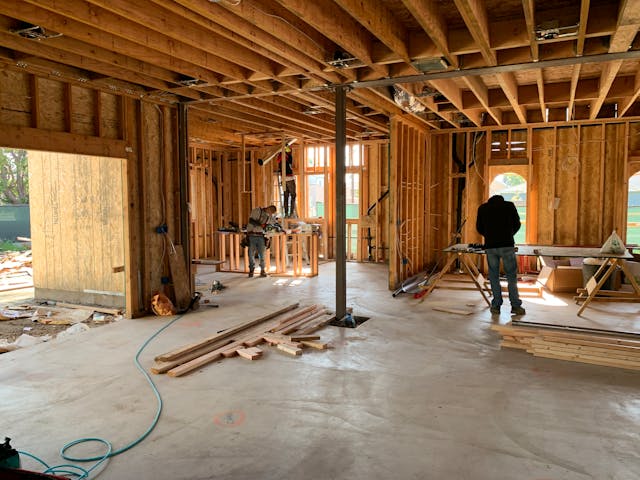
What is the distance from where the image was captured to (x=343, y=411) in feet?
12.1

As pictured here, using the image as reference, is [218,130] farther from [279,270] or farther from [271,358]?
[271,358]

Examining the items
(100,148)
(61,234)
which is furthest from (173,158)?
(61,234)

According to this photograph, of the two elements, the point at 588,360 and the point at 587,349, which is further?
the point at 587,349

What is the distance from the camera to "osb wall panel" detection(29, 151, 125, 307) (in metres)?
Result: 7.18

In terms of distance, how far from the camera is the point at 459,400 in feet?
12.7

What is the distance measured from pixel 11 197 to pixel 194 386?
2250 cm

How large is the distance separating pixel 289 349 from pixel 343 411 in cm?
155

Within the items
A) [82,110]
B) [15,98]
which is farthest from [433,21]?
[15,98]

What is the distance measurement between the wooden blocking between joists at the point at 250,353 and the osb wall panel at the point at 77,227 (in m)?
2.95

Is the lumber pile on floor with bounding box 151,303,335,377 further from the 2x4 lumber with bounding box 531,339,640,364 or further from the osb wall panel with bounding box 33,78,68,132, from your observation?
the osb wall panel with bounding box 33,78,68,132

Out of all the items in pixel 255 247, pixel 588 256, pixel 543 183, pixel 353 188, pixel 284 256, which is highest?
pixel 353 188

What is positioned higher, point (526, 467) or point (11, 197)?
point (11, 197)

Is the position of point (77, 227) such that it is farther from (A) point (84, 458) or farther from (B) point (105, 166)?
(A) point (84, 458)

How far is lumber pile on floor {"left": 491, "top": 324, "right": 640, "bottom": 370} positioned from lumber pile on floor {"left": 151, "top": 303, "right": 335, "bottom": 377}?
2.21m
